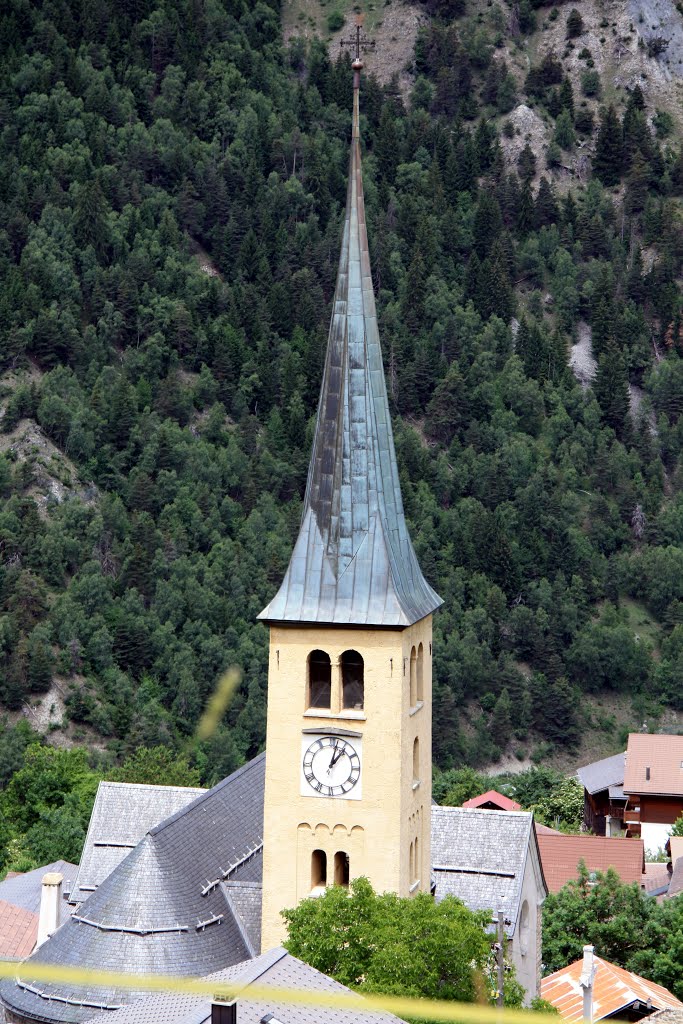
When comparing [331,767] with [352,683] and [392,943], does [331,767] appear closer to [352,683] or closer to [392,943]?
[352,683]

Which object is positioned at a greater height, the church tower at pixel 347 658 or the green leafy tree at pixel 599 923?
the church tower at pixel 347 658

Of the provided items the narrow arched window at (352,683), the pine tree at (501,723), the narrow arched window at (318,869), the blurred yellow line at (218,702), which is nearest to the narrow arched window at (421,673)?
the narrow arched window at (352,683)

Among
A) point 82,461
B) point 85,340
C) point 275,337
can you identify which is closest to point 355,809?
point 82,461

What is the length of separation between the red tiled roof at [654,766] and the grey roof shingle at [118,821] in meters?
51.0

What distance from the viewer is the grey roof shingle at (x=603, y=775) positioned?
119375 millimetres

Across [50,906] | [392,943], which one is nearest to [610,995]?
[392,943]

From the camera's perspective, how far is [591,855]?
299ft

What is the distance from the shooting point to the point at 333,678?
178ft

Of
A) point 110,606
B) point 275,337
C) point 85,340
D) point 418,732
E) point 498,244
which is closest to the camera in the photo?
point 418,732

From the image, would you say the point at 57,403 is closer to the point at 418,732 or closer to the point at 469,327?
the point at 469,327

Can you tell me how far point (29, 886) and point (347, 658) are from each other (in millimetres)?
29757

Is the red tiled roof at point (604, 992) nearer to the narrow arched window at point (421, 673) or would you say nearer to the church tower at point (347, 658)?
the church tower at point (347, 658)

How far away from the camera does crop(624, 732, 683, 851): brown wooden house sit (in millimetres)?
112562

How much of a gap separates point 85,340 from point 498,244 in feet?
161
